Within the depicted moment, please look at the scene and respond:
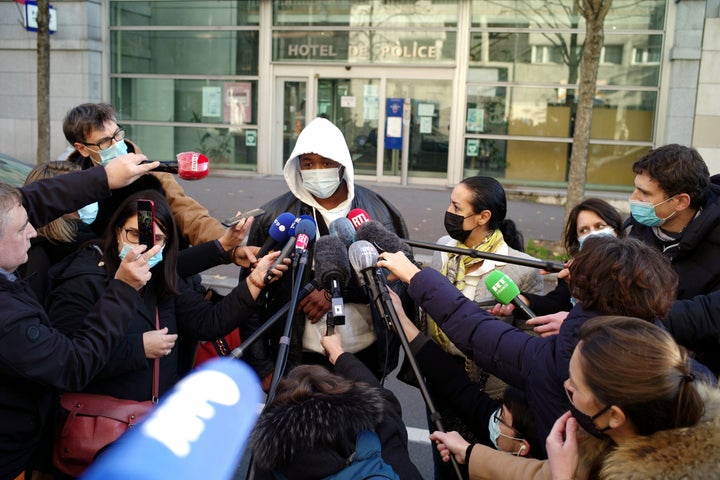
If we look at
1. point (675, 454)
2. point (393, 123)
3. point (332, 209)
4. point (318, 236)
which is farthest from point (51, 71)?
point (675, 454)

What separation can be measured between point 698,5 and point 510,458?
44.7 ft

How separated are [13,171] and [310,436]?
14.6 ft

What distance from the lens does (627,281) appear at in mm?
2135

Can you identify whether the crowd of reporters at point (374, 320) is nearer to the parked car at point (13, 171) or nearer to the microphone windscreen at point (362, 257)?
the microphone windscreen at point (362, 257)

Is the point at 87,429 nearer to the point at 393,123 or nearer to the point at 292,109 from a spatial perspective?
the point at 393,123

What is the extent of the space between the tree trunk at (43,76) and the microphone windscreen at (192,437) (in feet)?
34.6

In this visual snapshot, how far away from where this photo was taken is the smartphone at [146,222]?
268cm

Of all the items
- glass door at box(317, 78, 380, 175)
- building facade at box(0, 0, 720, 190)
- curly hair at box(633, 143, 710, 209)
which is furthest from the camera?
glass door at box(317, 78, 380, 175)

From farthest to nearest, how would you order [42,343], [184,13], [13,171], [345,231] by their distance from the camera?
[184,13], [13,171], [345,231], [42,343]

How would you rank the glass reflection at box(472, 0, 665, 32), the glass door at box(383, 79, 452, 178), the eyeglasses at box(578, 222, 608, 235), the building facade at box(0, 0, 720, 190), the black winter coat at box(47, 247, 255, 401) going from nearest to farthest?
the black winter coat at box(47, 247, 255, 401) → the eyeglasses at box(578, 222, 608, 235) → the glass reflection at box(472, 0, 665, 32) → the building facade at box(0, 0, 720, 190) → the glass door at box(383, 79, 452, 178)

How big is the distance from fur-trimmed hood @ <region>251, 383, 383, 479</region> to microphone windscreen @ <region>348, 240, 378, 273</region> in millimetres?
566

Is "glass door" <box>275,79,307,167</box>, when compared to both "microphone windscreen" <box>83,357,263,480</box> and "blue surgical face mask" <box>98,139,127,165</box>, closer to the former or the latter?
"blue surgical face mask" <box>98,139,127,165</box>

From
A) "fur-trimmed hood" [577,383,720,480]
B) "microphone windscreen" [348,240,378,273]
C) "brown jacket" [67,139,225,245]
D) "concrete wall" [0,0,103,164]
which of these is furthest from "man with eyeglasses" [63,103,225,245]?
"concrete wall" [0,0,103,164]

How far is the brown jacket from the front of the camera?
3.98 metres
